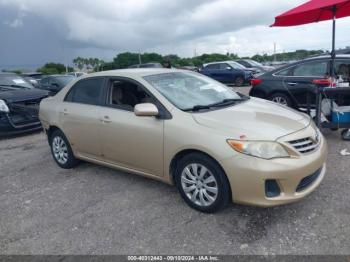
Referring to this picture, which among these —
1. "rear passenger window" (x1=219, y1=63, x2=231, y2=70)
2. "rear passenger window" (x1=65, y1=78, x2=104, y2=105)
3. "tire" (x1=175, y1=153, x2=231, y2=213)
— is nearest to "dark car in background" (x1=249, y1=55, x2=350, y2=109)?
"tire" (x1=175, y1=153, x2=231, y2=213)

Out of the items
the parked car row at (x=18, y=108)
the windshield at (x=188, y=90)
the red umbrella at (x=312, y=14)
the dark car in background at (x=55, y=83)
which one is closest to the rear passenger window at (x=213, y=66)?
the dark car in background at (x=55, y=83)

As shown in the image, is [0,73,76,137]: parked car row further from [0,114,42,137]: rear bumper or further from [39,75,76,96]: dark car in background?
[39,75,76,96]: dark car in background

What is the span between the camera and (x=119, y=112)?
160 inches

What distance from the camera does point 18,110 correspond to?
7.42 m

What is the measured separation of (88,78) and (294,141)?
301cm

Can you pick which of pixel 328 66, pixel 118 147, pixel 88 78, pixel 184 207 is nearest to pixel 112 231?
pixel 184 207

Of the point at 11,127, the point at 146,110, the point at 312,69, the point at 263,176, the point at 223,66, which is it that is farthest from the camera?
the point at 223,66

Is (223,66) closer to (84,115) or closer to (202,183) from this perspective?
(84,115)

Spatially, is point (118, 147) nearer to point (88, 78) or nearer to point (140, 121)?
point (140, 121)

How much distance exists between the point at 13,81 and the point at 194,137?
7355mm

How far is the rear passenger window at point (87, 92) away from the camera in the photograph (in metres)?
4.45

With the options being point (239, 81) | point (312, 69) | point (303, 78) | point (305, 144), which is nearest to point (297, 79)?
point (303, 78)

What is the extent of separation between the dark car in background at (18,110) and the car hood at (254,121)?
17.7 ft

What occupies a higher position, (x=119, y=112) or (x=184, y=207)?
(x=119, y=112)
